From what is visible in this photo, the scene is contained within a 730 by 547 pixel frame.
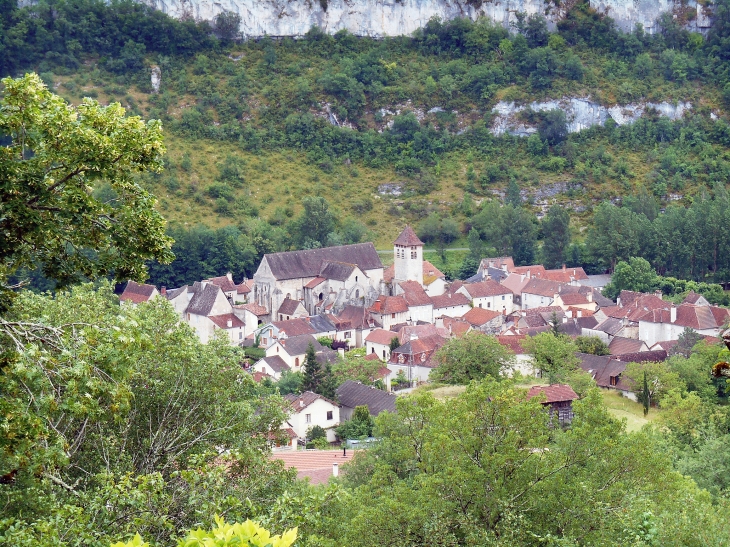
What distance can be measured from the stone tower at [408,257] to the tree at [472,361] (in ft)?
62.9

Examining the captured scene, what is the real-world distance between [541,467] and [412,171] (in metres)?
76.2

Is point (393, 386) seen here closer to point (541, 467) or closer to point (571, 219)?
point (541, 467)

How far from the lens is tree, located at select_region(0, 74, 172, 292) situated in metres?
8.21

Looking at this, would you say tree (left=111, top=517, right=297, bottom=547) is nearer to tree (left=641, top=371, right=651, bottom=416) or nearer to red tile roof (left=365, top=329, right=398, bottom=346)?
Result: tree (left=641, top=371, right=651, bottom=416)

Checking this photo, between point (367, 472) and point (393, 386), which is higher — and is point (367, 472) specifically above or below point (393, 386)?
above

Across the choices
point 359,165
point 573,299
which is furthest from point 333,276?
point 359,165

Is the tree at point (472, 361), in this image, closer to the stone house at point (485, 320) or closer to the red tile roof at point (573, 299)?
the stone house at point (485, 320)

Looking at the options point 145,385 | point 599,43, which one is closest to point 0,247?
point 145,385

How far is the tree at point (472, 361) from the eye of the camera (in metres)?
45.4

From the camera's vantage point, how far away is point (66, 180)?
848 centimetres

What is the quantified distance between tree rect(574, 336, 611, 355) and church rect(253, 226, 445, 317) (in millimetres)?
13783

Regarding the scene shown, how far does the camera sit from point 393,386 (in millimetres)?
48812

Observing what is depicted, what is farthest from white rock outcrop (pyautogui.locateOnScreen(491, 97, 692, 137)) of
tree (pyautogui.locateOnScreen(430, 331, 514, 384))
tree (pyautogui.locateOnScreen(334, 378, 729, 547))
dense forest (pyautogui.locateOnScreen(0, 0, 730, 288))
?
tree (pyautogui.locateOnScreen(334, 378, 729, 547))

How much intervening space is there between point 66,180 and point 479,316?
52986 millimetres
